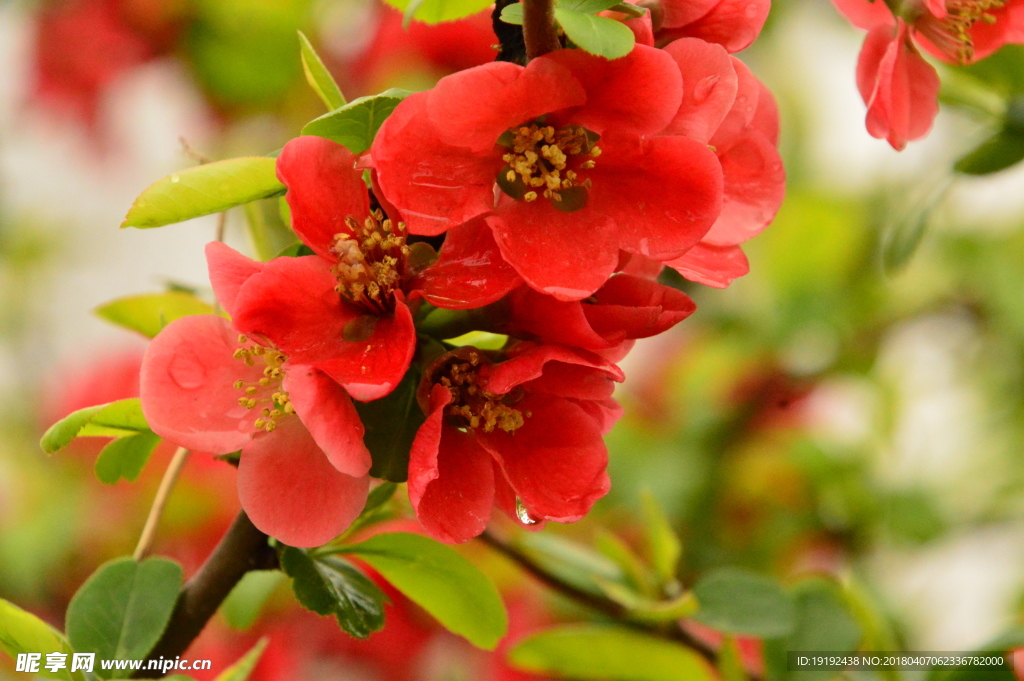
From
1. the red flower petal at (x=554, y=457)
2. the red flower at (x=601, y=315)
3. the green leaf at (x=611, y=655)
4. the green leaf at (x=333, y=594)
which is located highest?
the red flower at (x=601, y=315)

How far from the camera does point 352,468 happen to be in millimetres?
339

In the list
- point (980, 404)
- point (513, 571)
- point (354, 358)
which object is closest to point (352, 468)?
point (354, 358)

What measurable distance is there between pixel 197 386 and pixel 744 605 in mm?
380

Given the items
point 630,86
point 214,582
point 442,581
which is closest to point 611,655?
point 442,581

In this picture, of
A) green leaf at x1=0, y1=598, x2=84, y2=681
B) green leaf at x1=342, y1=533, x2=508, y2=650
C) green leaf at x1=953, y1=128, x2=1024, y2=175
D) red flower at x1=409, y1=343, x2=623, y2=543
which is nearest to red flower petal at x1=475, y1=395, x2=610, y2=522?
red flower at x1=409, y1=343, x2=623, y2=543

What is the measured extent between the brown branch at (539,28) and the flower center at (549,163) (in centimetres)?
3

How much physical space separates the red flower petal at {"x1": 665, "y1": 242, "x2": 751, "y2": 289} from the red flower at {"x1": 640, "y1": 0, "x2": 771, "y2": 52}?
92 mm

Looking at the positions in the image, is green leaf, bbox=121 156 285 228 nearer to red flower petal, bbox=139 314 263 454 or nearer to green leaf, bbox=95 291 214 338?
red flower petal, bbox=139 314 263 454

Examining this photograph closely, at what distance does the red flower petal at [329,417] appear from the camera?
332 millimetres

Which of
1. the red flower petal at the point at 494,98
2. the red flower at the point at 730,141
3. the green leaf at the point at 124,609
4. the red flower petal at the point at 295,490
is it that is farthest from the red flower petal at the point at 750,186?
the green leaf at the point at 124,609

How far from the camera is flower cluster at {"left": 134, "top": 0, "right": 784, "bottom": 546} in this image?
345 mm

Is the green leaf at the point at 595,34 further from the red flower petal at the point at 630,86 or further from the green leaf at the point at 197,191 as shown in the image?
the green leaf at the point at 197,191

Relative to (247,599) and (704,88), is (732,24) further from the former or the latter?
(247,599)

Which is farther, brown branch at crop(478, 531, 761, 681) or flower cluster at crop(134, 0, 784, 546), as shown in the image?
brown branch at crop(478, 531, 761, 681)
